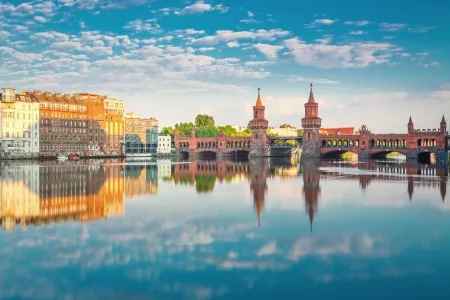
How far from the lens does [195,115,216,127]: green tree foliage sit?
608ft

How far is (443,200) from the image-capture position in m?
30.9

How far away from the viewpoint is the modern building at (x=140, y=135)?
142 m

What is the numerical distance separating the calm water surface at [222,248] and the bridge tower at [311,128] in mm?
97122

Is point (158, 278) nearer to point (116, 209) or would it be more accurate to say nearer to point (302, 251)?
point (302, 251)

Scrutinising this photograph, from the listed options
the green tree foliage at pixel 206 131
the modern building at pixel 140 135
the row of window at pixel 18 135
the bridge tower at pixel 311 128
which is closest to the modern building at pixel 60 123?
the row of window at pixel 18 135

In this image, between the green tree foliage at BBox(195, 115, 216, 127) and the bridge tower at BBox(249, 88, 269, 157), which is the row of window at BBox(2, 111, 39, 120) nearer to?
the bridge tower at BBox(249, 88, 269, 157)

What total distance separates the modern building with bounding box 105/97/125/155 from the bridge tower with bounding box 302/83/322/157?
49800 millimetres

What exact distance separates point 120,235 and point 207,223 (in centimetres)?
466

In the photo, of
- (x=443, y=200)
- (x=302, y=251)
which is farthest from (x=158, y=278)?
(x=443, y=200)

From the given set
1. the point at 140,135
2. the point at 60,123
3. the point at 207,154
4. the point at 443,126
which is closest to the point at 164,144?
the point at 140,135

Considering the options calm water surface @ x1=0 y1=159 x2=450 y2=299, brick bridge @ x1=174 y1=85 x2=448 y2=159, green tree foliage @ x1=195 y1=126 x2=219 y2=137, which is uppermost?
green tree foliage @ x1=195 y1=126 x2=219 y2=137

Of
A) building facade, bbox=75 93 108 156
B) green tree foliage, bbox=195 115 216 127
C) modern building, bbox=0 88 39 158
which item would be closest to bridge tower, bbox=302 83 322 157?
building facade, bbox=75 93 108 156

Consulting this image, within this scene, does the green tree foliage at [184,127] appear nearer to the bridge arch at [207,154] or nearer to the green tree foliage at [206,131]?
the green tree foliage at [206,131]

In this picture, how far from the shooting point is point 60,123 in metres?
114
